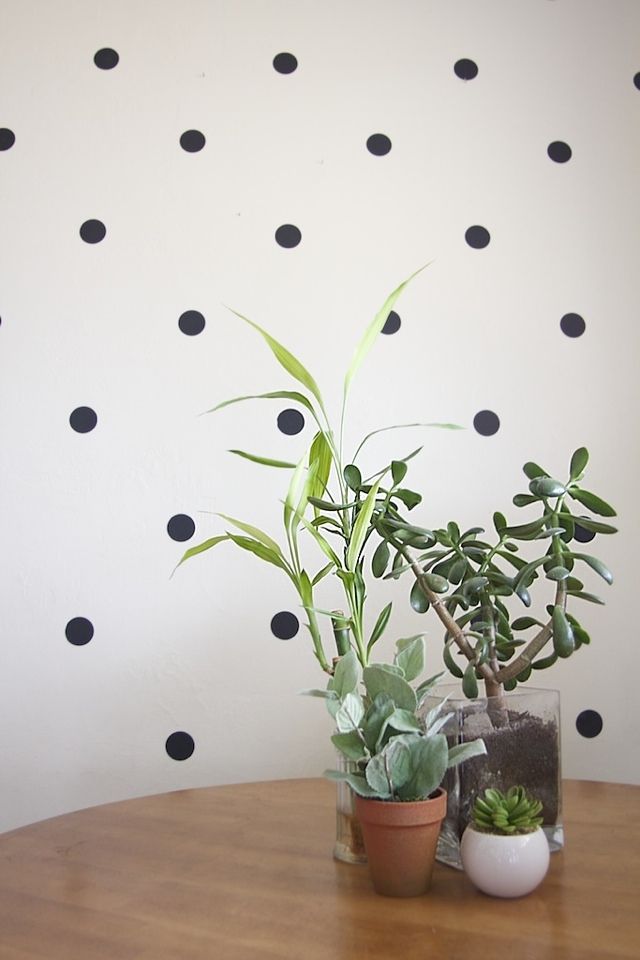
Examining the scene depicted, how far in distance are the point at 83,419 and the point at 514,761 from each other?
88 centimetres

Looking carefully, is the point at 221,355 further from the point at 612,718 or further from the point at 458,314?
the point at 612,718

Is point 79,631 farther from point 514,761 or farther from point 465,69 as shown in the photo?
point 465,69

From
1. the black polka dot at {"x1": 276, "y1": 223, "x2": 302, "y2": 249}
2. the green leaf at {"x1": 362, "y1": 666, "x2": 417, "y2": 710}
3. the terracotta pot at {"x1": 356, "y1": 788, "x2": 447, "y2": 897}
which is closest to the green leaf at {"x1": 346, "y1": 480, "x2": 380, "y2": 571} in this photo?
the green leaf at {"x1": 362, "y1": 666, "x2": 417, "y2": 710}

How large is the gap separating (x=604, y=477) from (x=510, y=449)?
152mm

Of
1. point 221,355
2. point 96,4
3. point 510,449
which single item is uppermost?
point 96,4

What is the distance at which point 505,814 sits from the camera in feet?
2.44

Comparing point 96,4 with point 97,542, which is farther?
point 96,4

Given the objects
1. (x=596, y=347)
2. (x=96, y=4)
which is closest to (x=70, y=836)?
(x=596, y=347)

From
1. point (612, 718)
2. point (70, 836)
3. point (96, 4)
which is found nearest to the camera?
point (70, 836)

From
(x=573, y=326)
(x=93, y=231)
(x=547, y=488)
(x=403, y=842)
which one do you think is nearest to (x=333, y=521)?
(x=547, y=488)

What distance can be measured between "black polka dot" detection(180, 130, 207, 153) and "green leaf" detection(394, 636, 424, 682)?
3.28 feet

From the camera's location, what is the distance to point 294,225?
1.44m

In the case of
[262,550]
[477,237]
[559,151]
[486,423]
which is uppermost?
[559,151]

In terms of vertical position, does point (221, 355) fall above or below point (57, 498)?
above
